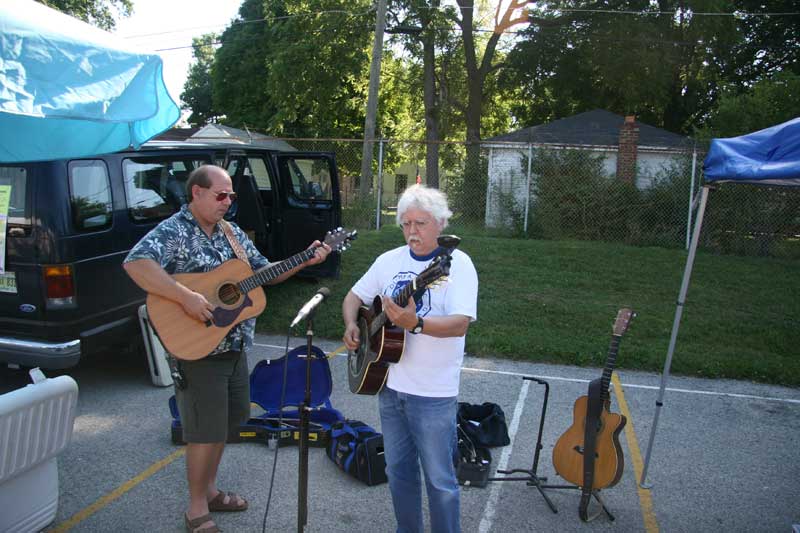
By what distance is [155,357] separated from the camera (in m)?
5.45

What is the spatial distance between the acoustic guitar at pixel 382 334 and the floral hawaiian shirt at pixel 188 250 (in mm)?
654

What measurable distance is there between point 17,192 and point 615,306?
6875 millimetres

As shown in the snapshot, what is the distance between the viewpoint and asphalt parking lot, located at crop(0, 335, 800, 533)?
3561 mm

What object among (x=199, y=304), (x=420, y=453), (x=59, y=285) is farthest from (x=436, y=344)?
(x=59, y=285)

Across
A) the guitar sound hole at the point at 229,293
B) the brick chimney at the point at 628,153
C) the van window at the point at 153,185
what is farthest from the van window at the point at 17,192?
the brick chimney at the point at 628,153

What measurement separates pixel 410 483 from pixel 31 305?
3510 millimetres

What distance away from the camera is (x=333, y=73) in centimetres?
2256

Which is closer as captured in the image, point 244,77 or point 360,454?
point 360,454

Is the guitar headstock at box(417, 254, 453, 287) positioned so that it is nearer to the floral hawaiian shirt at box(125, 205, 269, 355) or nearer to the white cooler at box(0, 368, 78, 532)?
the floral hawaiian shirt at box(125, 205, 269, 355)

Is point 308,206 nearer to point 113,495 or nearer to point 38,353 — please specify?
point 38,353

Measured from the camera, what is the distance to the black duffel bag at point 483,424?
4.38 meters

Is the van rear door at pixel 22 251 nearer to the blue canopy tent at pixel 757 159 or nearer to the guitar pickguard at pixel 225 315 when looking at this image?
the guitar pickguard at pixel 225 315

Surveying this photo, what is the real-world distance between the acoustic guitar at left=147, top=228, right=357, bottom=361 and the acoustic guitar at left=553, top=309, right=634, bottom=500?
6.06ft

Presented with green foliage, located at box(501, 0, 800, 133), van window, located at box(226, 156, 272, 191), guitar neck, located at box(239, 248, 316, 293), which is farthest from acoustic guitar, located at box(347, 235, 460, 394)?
green foliage, located at box(501, 0, 800, 133)
